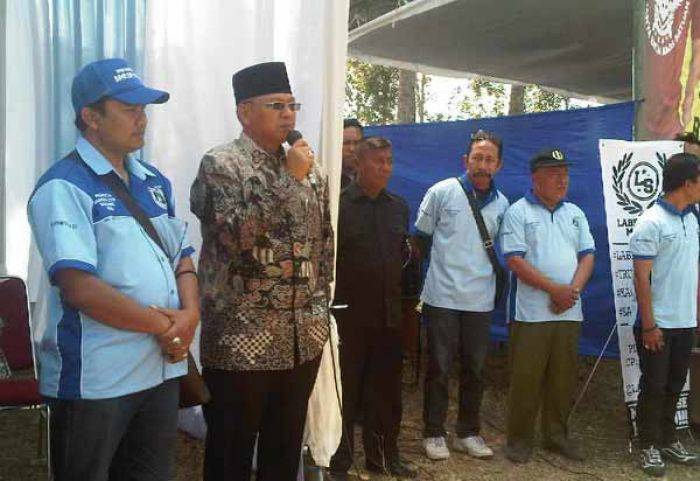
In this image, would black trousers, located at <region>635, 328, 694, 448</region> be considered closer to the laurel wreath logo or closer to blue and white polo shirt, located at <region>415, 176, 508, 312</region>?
the laurel wreath logo

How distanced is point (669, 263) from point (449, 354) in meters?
1.32

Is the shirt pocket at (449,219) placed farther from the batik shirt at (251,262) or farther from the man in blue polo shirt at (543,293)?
the batik shirt at (251,262)

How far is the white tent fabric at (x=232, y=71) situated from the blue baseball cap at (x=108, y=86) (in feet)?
2.76

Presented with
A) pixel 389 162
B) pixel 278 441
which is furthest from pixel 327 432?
pixel 389 162

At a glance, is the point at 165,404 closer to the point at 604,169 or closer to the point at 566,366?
the point at 566,366

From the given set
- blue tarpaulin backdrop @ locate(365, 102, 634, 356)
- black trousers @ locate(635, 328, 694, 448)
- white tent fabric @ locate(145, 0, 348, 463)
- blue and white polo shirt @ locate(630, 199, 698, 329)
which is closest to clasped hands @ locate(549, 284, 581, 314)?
blue and white polo shirt @ locate(630, 199, 698, 329)

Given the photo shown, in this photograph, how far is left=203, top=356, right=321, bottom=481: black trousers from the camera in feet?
8.14

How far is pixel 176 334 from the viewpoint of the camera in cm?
208

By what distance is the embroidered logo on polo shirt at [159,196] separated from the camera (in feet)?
7.26

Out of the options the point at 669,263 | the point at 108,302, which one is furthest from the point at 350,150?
the point at 108,302

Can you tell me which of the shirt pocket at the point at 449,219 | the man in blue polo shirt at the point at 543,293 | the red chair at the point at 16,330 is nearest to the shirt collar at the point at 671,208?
Result: the man in blue polo shirt at the point at 543,293

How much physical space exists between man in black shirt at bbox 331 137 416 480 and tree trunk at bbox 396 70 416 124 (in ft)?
28.8

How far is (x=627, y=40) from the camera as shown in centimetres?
726

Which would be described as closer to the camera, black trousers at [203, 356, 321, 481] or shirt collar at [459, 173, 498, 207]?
black trousers at [203, 356, 321, 481]
